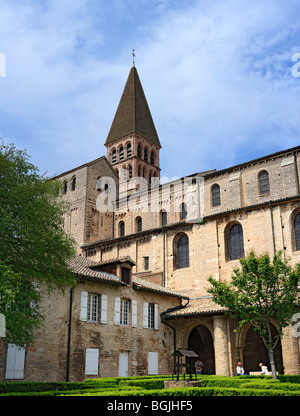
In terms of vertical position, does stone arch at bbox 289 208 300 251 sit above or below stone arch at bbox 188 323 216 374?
above

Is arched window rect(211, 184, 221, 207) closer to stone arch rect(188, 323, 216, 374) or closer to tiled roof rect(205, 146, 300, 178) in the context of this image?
tiled roof rect(205, 146, 300, 178)

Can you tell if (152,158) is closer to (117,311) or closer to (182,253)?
(182,253)

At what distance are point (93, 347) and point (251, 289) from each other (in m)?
8.73

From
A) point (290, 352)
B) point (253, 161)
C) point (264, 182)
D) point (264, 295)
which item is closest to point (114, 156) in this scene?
point (253, 161)

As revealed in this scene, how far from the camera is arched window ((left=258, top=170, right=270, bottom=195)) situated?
1364 inches

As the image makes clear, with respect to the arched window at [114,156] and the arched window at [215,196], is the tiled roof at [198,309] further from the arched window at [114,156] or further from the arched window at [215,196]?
the arched window at [114,156]

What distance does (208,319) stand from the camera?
26984 millimetres

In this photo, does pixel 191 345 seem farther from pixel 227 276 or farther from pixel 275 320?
pixel 275 320

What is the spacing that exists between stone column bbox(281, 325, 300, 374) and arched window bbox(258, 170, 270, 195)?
1386 centimetres

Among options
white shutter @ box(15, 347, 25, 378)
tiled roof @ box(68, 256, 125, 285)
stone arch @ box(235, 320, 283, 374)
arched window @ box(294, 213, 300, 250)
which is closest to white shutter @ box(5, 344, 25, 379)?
white shutter @ box(15, 347, 25, 378)

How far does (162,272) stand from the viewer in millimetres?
32906

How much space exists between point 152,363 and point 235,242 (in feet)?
33.5
